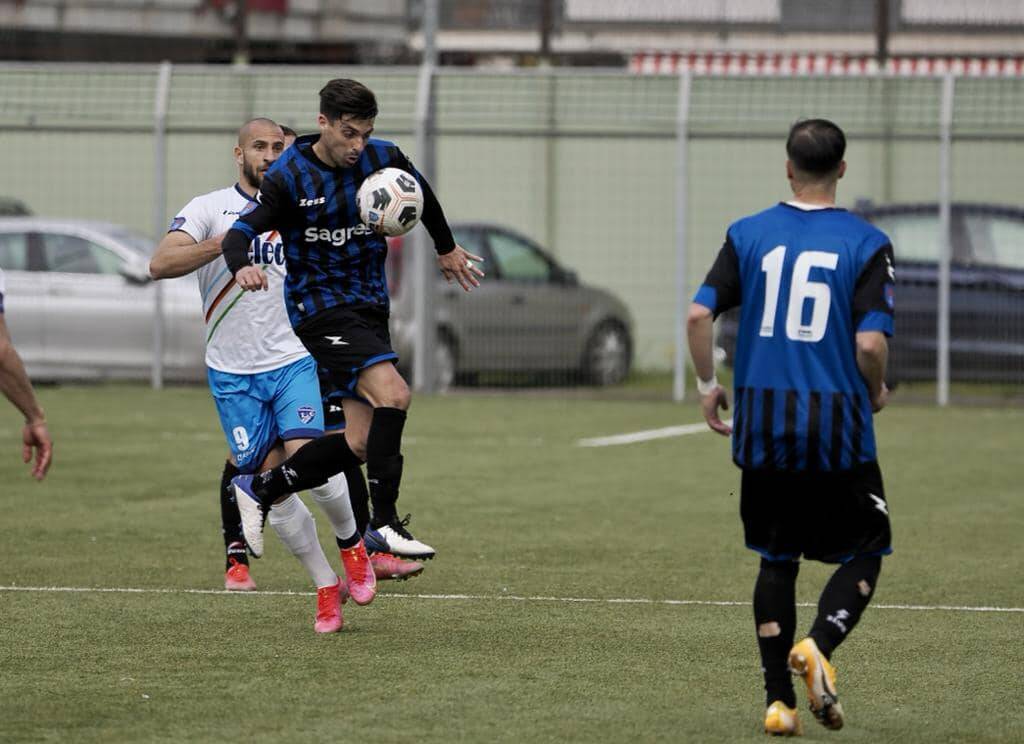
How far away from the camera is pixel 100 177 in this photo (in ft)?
70.1

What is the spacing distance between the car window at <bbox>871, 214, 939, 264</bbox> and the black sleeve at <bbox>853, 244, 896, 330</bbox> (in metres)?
13.4

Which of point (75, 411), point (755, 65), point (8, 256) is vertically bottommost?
point (75, 411)

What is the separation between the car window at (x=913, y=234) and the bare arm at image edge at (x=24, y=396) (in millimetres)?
13139

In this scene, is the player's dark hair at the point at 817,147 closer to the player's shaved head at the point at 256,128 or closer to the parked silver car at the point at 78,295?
the player's shaved head at the point at 256,128

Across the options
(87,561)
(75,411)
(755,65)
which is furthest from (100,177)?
(87,561)

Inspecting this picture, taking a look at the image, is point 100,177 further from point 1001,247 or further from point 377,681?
point 377,681

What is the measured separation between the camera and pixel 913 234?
1942cm

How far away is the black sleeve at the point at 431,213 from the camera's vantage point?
26.9 feet

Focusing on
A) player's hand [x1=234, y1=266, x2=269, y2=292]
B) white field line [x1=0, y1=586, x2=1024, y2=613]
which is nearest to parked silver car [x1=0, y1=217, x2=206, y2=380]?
white field line [x1=0, y1=586, x2=1024, y2=613]

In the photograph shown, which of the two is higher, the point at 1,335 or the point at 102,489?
the point at 1,335

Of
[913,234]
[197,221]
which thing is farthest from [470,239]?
[197,221]

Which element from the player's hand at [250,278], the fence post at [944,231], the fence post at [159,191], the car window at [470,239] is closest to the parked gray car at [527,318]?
the car window at [470,239]

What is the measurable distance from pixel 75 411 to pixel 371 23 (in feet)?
31.6

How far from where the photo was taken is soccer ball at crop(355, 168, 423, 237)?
7.87 m
